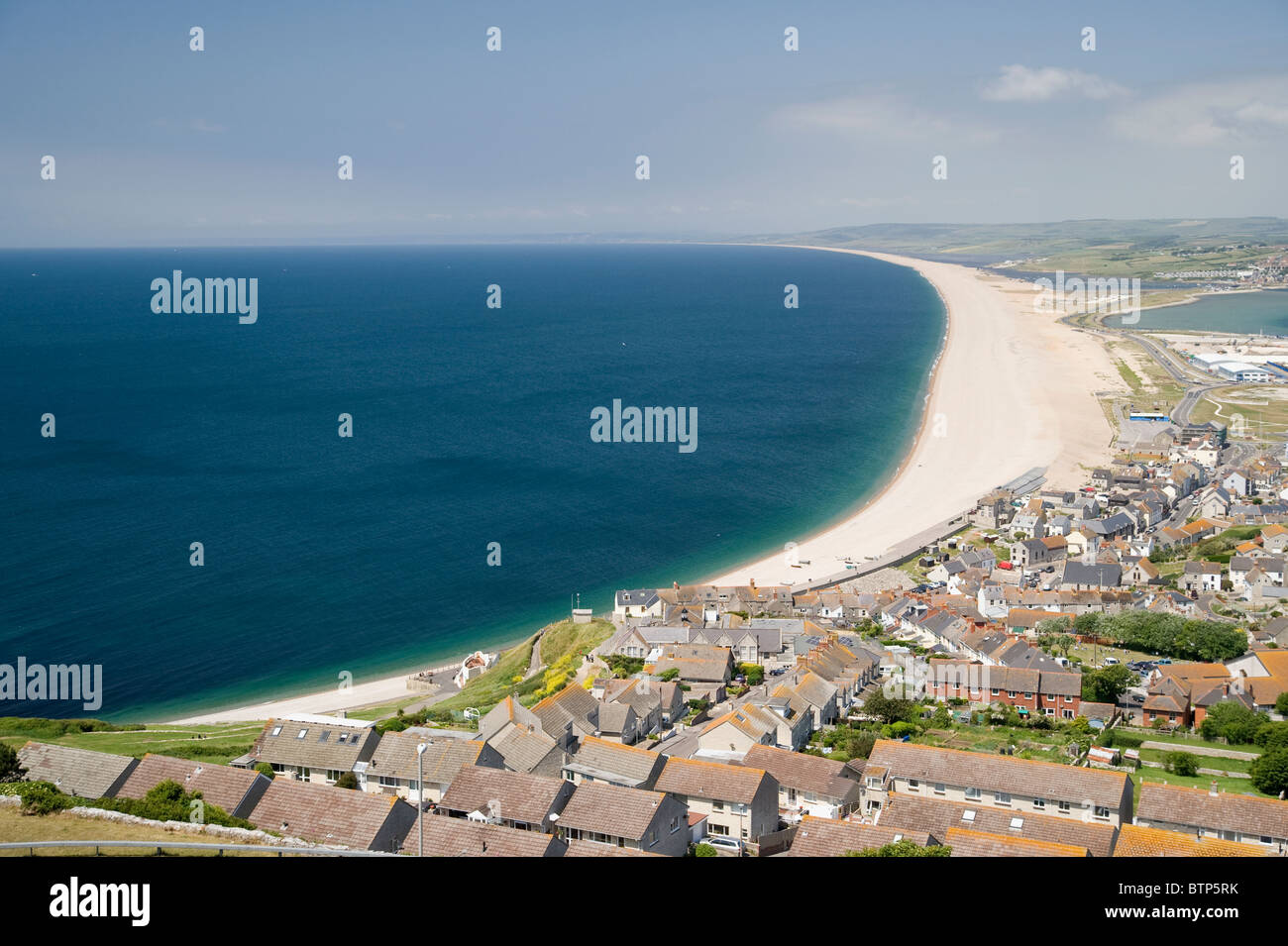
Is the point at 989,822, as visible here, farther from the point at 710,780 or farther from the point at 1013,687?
the point at 1013,687

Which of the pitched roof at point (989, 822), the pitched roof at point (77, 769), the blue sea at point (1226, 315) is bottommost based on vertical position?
the pitched roof at point (989, 822)

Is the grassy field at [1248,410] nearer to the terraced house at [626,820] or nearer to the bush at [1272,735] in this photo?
the bush at [1272,735]

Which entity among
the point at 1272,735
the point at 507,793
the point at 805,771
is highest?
the point at 507,793

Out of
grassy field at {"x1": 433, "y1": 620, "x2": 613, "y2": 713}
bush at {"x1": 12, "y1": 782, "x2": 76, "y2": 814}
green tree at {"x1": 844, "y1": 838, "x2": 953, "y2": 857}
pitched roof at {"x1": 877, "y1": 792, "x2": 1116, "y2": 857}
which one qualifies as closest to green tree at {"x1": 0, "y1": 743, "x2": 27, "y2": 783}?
bush at {"x1": 12, "y1": 782, "x2": 76, "y2": 814}

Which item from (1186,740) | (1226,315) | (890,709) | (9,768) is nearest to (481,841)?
(9,768)

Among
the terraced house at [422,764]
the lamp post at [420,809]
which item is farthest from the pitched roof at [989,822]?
the terraced house at [422,764]

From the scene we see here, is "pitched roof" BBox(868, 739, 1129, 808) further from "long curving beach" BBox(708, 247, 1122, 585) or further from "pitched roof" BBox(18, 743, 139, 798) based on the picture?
"long curving beach" BBox(708, 247, 1122, 585)
